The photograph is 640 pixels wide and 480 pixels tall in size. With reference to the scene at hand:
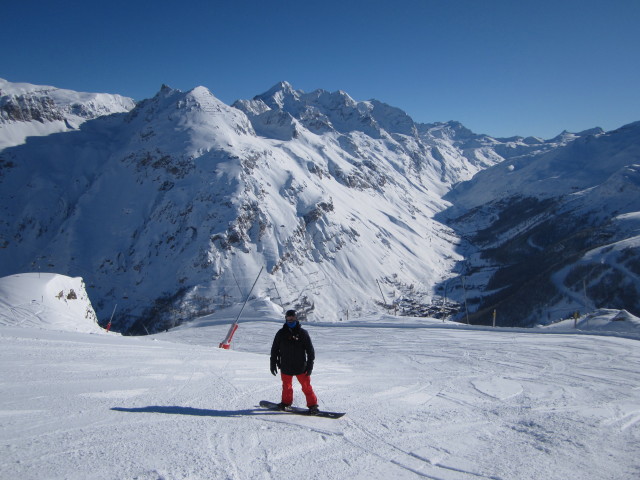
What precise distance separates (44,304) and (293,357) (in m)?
25.1

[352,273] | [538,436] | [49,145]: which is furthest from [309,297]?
[49,145]

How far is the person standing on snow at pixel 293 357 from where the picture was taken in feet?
23.9

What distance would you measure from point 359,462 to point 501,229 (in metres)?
183

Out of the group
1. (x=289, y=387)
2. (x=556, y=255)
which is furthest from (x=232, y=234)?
(x=289, y=387)

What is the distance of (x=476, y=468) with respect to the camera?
529 centimetres

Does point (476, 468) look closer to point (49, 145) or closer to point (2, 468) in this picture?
point (2, 468)

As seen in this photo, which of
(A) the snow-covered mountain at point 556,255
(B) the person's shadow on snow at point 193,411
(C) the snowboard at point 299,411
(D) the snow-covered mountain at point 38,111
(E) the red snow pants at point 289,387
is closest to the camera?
(B) the person's shadow on snow at point 193,411

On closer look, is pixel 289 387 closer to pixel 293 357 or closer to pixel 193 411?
pixel 293 357

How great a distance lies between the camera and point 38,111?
14312 cm

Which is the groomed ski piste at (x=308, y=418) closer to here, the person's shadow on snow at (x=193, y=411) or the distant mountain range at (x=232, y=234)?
the person's shadow on snow at (x=193, y=411)

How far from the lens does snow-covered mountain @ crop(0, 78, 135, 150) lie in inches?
5270

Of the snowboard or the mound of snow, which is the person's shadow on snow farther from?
the mound of snow

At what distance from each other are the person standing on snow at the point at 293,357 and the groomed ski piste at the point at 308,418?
477 mm

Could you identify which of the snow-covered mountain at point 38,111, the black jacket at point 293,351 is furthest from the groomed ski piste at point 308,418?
the snow-covered mountain at point 38,111
